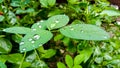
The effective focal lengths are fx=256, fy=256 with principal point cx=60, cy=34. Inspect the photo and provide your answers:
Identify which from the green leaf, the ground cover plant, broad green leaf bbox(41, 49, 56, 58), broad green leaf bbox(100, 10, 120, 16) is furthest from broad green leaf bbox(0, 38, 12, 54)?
broad green leaf bbox(100, 10, 120, 16)

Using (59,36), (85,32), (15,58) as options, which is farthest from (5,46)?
(85,32)

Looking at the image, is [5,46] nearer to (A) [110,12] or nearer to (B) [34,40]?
(B) [34,40]

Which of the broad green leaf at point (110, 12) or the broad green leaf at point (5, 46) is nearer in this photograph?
the broad green leaf at point (5, 46)

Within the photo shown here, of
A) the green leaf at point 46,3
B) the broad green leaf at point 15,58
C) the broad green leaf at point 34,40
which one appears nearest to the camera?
the broad green leaf at point 34,40

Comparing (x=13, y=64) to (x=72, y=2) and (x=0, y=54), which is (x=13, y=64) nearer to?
(x=0, y=54)

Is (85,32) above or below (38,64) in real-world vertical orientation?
above

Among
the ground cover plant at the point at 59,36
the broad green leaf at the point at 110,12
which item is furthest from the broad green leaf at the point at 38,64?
the broad green leaf at the point at 110,12

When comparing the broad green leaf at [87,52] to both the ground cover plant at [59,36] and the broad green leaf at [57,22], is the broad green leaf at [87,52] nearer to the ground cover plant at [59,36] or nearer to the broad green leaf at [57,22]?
the ground cover plant at [59,36]
